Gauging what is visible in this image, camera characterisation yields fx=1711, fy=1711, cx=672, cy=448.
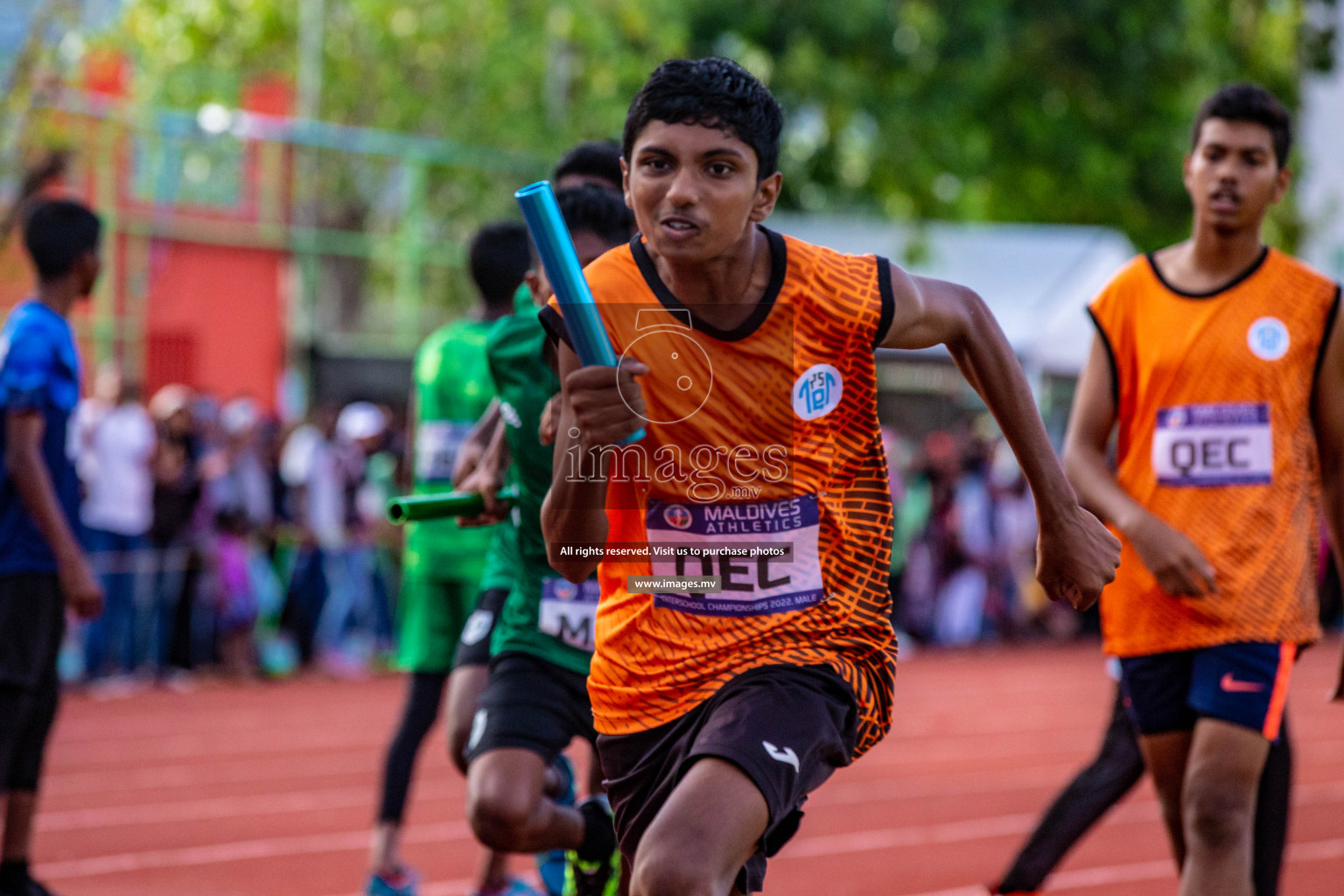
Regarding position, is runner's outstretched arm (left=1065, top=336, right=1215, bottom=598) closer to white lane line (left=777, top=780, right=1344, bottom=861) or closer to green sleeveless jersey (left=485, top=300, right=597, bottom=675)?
green sleeveless jersey (left=485, top=300, right=597, bottom=675)

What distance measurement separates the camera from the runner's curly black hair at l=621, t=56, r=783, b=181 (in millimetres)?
3191

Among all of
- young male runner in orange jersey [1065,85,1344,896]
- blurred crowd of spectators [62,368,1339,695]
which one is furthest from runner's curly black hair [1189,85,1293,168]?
blurred crowd of spectators [62,368,1339,695]

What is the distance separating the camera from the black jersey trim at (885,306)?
3299 mm

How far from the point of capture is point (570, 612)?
462 cm

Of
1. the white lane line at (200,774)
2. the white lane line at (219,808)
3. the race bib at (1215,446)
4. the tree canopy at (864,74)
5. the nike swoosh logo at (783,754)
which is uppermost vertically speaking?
the tree canopy at (864,74)

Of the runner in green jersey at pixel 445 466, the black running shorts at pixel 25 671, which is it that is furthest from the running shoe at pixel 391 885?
the black running shorts at pixel 25 671

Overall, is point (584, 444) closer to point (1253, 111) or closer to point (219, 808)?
point (1253, 111)

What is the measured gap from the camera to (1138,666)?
184 inches

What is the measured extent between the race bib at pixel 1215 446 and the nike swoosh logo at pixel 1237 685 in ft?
1.76

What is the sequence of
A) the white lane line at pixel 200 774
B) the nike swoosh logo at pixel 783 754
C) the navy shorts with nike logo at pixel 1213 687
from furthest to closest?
the white lane line at pixel 200 774 → the navy shorts with nike logo at pixel 1213 687 → the nike swoosh logo at pixel 783 754

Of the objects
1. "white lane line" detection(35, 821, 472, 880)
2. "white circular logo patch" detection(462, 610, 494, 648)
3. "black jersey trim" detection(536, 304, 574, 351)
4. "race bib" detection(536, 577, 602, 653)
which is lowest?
"white lane line" detection(35, 821, 472, 880)

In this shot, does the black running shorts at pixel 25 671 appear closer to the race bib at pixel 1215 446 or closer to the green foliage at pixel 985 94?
Answer: the race bib at pixel 1215 446

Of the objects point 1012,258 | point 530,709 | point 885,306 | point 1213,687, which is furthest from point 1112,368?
point 1012,258

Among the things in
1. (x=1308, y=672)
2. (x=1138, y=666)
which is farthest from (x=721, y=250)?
(x=1308, y=672)
